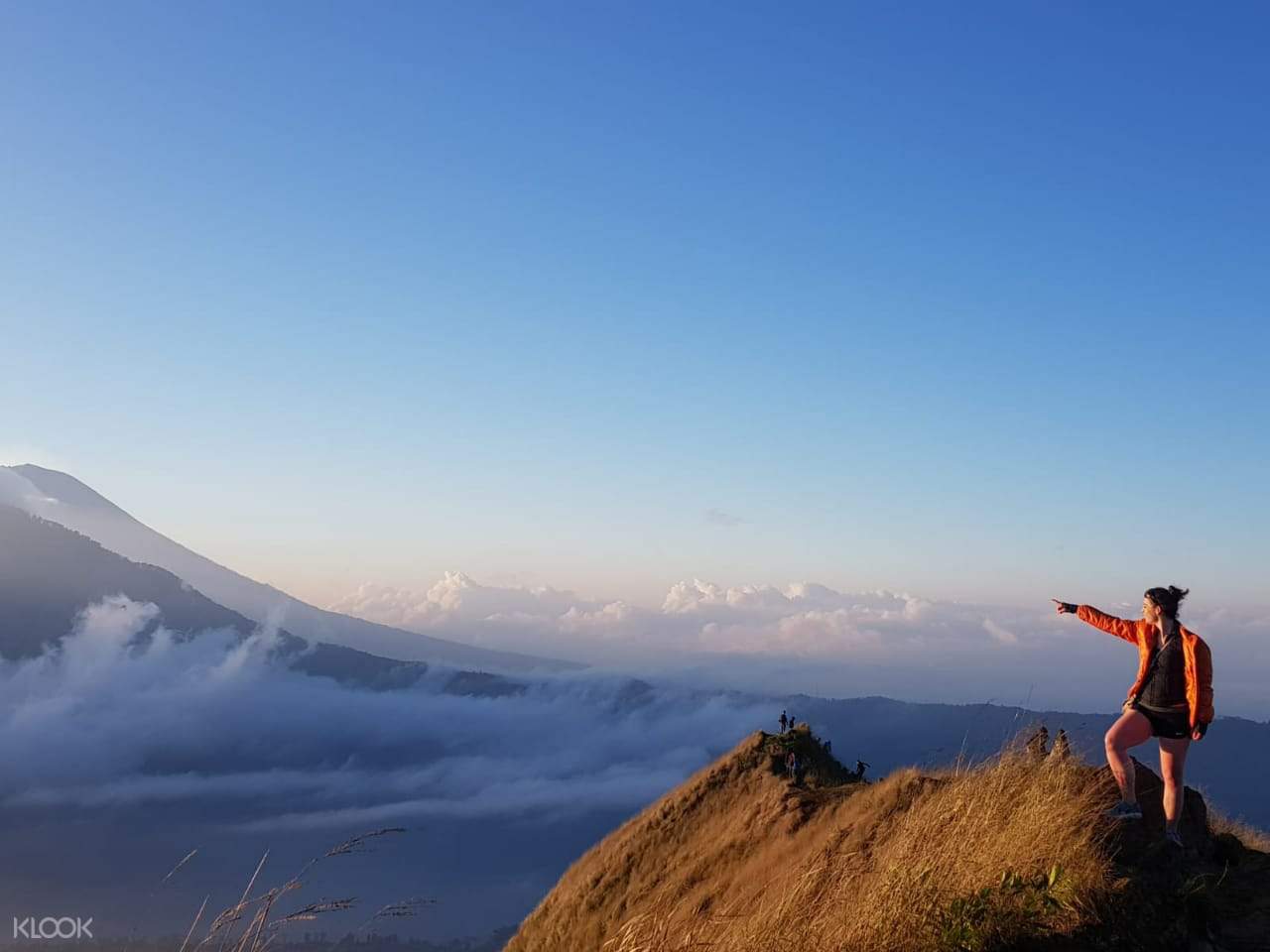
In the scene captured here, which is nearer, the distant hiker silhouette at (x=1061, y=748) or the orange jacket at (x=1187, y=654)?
the orange jacket at (x=1187, y=654)

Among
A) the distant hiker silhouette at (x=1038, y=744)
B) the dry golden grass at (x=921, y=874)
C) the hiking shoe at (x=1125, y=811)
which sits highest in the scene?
the distant hiker silhouette at (x=1038, y=744)

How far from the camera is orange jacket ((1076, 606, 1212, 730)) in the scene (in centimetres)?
940

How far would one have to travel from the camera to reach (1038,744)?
11.3 m

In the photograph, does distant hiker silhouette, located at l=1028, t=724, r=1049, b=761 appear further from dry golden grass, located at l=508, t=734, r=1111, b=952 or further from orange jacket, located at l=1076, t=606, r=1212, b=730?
orange jacket, located at l=1076, t=606, r=1212, b=730

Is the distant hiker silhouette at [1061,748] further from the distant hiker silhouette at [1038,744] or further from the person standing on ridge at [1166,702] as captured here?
the person standing on ridge at [1166,702]

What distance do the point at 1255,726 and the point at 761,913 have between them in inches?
5291

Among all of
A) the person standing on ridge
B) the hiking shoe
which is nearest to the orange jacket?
the person standing on ridge

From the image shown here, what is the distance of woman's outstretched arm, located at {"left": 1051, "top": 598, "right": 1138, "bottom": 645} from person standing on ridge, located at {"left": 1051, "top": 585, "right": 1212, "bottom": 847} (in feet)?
0.08

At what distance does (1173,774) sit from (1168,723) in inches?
19.8

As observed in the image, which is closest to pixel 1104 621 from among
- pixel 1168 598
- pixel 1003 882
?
pixel 1168 598

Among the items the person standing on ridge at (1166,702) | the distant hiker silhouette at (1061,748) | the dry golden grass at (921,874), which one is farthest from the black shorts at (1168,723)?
the distant hiker silhouette at (1061,748)

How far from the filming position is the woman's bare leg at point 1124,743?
9.62 meters

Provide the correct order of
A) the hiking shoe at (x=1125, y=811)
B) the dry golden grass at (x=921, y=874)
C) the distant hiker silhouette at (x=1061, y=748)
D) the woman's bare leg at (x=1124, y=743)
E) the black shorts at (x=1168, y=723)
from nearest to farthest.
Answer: the dry golden grass at (x=921, y=874)
the hiking shoe at (x=1125, y=811)
the black shorts at (x=1168, y=723)
the woman's bare leg at (x=1124, y=743)
the distant hiker silhouette at (x=1061, y=748)

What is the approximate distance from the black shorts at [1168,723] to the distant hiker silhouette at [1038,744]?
151 centimetres
